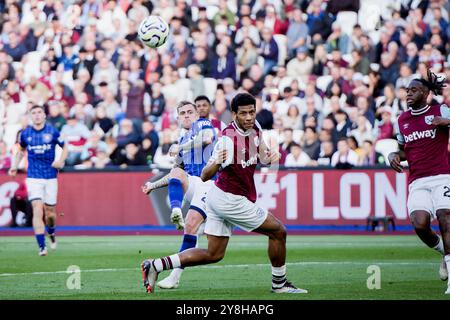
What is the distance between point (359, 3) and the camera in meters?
28.1

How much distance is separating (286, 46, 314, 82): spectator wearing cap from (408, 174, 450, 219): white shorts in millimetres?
14411

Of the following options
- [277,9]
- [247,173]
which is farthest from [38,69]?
[247,173]

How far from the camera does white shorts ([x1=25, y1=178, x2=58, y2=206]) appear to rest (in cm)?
1947

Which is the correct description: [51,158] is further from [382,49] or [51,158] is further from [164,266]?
[382,49]

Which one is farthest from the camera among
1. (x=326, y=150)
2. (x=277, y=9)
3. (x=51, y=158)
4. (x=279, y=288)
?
(x=277, y=9)

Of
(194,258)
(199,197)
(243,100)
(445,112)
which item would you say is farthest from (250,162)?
(445,112)

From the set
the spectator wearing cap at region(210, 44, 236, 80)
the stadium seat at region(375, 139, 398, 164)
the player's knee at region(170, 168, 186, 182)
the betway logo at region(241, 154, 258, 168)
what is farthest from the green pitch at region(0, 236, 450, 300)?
the spectator wearing cap at region(210, 44, 236, 80)

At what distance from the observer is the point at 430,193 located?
497 inches

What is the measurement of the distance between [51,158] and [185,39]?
9.52 meters

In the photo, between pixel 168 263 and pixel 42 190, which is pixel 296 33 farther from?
pixel 168 263

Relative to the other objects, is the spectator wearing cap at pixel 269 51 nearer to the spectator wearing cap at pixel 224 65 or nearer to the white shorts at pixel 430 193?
the spectator wearing cap at pixel 224 65

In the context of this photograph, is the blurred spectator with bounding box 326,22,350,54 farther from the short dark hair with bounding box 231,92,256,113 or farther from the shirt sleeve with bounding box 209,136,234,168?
the shirt sleeve with bounding box 209,136,234,168
